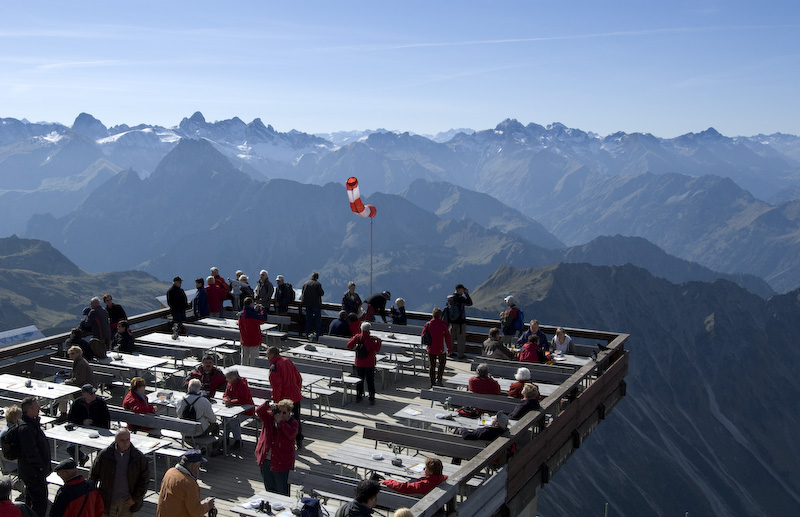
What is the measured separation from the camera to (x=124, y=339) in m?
16.7

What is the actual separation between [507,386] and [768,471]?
19556cm

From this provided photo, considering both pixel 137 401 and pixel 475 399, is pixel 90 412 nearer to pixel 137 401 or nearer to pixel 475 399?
pixel 137 401

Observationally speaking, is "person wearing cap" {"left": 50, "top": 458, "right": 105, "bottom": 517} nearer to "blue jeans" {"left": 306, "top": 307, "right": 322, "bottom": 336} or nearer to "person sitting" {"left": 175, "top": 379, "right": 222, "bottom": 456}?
"person sitting" {"left": 175, "top": 379, "right": 222, "bottom": 456}

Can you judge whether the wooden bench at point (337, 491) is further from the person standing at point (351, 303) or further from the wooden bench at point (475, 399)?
the person standing at point (351, 303)

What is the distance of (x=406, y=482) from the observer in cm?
967

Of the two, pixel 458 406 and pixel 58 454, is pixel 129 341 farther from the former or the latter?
pixel 458 406

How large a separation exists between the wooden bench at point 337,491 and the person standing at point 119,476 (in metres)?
1.88

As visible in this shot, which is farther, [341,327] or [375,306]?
[375,306]

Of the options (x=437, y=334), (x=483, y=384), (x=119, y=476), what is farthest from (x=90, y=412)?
(x=437, y=334)

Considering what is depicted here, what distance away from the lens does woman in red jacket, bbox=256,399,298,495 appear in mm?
10234

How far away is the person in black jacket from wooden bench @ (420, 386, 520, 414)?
6.34m

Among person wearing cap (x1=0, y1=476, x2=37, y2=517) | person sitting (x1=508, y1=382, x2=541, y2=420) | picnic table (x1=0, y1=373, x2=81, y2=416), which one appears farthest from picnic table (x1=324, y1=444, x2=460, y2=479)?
picnic table (x1=0, y1=373, x2=81, y2=416)

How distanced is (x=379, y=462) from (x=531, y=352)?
21.3 ft

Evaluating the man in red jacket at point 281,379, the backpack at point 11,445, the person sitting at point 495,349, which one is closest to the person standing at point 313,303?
the person sitting at point 495,349
